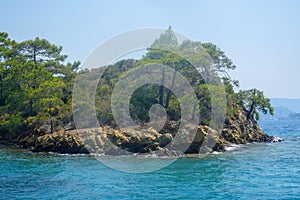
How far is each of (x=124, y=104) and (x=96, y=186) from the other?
62.1ft

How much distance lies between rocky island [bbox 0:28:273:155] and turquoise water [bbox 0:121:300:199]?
12.4 feet

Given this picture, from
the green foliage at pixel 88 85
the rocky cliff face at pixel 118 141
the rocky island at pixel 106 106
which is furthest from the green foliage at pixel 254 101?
the rocky cliff face at pixel 118 141

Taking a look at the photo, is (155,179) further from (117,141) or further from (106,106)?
(106,106)

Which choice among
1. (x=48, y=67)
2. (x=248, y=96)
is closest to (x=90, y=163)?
(x=48, y=67)

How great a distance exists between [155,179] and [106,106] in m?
18.8

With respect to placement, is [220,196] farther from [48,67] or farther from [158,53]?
[48,67]

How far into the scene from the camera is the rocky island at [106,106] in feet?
111

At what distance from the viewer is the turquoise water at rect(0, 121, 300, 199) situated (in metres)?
18.8

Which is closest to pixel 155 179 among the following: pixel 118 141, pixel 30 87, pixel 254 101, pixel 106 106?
pixel 118 141

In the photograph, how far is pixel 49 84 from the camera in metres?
38.5

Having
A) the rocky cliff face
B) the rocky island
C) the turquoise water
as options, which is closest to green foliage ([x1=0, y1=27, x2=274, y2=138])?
the rocky island

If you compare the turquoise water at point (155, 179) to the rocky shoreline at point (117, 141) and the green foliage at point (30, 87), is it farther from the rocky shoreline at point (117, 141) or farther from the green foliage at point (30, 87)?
the green foliage at point (30, 87)

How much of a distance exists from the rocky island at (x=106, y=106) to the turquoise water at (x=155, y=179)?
Result: 3789mm

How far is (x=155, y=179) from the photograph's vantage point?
22.4m
